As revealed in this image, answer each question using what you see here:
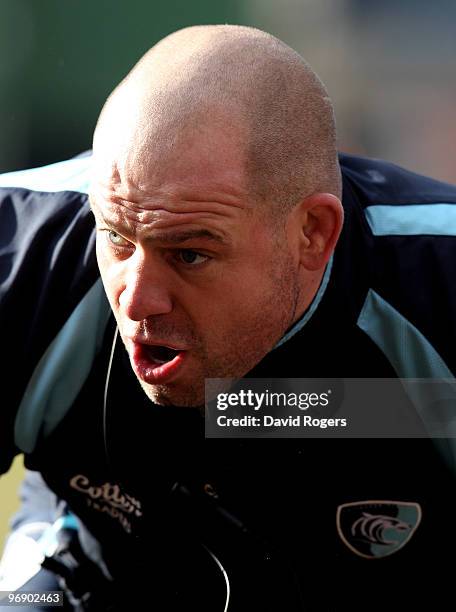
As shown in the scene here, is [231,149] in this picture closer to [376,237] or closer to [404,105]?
[376,237]

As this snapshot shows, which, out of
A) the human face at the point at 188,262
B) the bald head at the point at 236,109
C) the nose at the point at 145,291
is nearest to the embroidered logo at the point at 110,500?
the human face at the point at 188,262

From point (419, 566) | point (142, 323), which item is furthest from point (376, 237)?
point (419, 566)

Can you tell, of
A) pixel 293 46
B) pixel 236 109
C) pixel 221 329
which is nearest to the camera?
pixel 236 109

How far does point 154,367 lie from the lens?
5.29ft

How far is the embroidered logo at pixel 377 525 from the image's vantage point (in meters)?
1.86

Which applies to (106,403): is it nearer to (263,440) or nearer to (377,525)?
(263,440)

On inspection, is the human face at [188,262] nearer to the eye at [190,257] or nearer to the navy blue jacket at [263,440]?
the eye at [190,257]

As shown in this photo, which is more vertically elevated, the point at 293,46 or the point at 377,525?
the point at 293,46

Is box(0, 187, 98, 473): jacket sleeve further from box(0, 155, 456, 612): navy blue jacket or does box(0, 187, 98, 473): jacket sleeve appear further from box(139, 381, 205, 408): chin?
box(139, 381, 205, 408): chin

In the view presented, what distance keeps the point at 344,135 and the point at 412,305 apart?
2642mm

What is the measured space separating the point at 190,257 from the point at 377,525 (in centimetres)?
64

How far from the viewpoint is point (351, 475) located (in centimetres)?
184

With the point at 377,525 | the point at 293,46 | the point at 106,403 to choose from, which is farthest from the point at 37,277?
the point at 293,46

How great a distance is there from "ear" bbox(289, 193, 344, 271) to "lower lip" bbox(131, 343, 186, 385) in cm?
25
